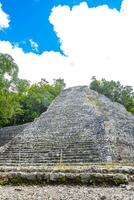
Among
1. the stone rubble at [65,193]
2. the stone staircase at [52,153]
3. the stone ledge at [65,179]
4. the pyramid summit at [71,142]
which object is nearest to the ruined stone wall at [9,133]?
the pyramid summit at [71,142]

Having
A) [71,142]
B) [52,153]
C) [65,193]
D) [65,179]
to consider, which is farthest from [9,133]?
[65,193]

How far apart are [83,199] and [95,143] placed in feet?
48.7

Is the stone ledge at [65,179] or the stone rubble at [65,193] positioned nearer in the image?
the stone rubble at [65,193]

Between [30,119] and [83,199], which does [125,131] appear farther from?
[30,119]

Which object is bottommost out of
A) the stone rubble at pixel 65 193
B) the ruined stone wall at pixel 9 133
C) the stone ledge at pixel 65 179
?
the stone rubble at pixel 65 193

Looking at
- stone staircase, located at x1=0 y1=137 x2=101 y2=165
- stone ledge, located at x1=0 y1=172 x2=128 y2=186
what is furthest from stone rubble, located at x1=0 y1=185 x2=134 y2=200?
stone staircase, located at x1=0 y1=137 x2=101 y2=165

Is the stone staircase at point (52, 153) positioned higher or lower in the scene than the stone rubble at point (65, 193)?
higher

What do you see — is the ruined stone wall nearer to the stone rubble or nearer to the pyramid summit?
the pyramid summit

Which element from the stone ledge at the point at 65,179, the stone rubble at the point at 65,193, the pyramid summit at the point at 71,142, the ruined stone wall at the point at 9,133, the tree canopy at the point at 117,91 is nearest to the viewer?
the stone rubble at the point at 65,193

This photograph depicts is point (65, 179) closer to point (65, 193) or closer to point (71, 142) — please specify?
point (65, 193)

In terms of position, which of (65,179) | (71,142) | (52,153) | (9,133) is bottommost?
(65,179)

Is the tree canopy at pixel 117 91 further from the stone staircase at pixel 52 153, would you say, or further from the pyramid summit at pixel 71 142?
the stone staircase at pixel 52 153

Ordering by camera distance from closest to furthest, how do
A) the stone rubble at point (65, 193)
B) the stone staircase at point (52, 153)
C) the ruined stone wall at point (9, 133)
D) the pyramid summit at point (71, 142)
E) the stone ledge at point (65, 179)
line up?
the stone rubble at point (65, 193) < the stone ledge at point (65, 179) < the stone staircase at point (52, 153) < the pyramid summit at point (71, 142) < the ruined stone wall at point (9, 133)

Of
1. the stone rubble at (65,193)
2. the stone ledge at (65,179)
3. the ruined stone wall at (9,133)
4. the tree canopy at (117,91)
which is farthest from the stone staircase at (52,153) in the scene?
the tree canopy at (117,91)
